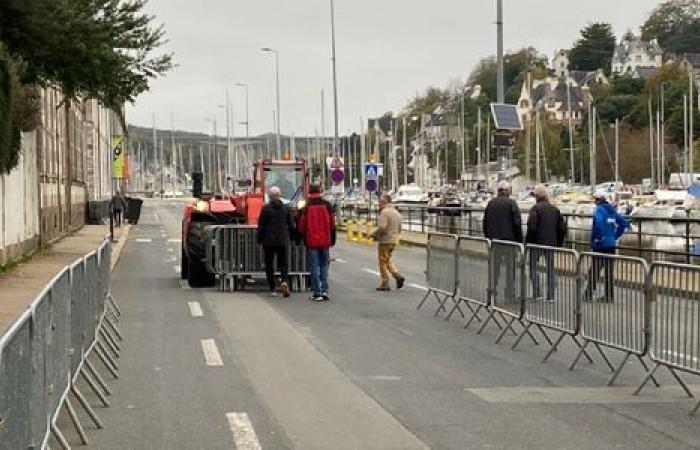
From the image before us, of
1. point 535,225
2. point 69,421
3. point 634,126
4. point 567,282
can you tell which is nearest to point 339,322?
point 535,225

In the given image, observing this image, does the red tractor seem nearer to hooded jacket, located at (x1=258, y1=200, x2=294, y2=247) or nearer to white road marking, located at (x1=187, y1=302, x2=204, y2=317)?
hooded jacket, located at (x1=258, y1=200, x2=294, y2=247)

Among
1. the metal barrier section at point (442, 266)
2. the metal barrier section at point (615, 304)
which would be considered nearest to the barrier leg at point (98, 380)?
the metal barrier section at point (615, 304)

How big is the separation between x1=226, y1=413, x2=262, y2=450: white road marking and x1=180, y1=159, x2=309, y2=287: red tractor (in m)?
13.3

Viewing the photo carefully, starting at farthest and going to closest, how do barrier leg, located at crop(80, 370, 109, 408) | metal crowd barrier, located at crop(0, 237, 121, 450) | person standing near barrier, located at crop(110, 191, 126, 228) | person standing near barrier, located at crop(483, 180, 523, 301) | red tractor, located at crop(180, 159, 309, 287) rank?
person standing near barrier, located at crop(110, 191, 126, 228) → red tractor, located at crop(180, 159, 309, 287) → person standing near barrier, located at crop(483, 180, 523, 301) → barrier leg, located at crop(80, 370, 109, 408) → metal crowd barrier, located at crop(0, 237, 121, 450)

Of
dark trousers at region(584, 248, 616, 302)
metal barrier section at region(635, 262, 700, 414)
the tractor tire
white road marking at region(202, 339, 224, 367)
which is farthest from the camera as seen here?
the tractor tire

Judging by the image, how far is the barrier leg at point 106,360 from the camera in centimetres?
1150

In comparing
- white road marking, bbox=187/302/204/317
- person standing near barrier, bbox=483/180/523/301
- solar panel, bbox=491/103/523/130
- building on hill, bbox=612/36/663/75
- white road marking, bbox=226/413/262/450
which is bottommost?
white road marking, bbox=187/302/204/317

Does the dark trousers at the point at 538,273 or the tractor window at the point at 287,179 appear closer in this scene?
the dark trousers at the point at 538,273

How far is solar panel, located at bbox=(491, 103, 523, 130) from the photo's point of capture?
25.2 metres

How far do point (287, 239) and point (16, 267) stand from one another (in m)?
9.68

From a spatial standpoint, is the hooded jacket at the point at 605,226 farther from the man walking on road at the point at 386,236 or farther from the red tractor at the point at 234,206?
the red tractor at the point at 234,206

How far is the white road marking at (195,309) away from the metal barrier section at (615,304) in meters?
7.23

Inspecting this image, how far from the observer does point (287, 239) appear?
20.2m

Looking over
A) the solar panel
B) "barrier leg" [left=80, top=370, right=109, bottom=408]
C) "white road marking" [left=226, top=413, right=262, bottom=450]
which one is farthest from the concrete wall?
"white road marking" [left=226, top=413, right=262, bottom=450]
